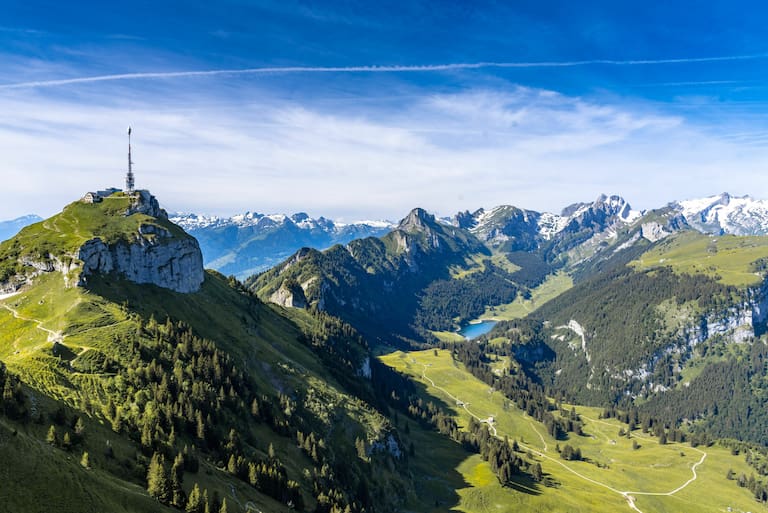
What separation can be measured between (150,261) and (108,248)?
13.4 metres

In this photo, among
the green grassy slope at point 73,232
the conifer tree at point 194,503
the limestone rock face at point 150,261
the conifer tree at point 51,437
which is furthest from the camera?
the limestone rock face at point 150,261

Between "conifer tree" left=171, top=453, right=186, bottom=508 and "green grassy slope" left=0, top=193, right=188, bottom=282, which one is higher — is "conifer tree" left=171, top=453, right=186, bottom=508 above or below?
below

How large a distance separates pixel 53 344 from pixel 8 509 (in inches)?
2099

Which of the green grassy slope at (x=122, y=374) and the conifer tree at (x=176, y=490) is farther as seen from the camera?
the conifer tree at (x=176, y=490)

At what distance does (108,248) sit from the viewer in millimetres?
115625

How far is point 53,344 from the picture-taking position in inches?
3164

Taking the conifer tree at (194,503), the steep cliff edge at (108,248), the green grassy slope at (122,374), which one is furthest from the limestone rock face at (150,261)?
the conifer tree at (194,503)

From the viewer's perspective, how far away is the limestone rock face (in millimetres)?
110875

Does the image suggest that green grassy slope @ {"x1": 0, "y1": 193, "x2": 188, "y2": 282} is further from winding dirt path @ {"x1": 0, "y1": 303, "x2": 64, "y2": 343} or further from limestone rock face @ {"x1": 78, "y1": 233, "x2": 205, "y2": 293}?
winding dirt path @ {"x1": 0, "y1": 303, "x2": 64, "y2": 343}

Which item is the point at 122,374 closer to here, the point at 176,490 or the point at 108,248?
the point at 176,490

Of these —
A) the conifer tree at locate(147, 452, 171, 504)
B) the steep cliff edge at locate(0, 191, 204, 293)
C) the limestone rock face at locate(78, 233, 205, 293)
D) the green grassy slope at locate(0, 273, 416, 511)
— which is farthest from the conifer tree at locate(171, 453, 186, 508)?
the limestone rock face at locate(78, 233, 205, 293)

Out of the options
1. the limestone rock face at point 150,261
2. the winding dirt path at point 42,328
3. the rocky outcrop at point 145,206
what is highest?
the rocky outcrop at point 145,206

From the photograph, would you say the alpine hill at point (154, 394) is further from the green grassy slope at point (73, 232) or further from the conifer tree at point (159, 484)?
the green grassy slope at point (73, 232)

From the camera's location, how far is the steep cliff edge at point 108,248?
351 ft
